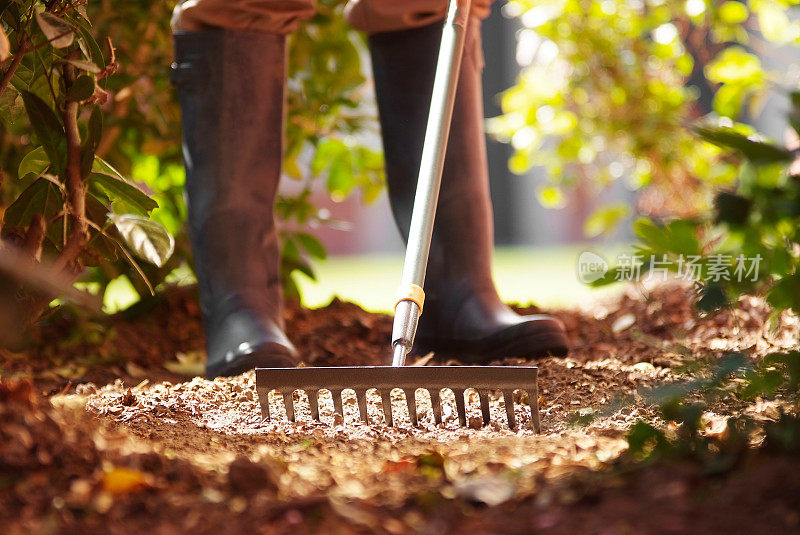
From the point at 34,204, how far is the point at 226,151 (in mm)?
536

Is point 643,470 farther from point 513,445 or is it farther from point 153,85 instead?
point 153,85

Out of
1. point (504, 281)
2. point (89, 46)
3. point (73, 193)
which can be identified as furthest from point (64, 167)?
point (504, 281)

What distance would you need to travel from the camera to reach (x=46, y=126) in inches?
39.3

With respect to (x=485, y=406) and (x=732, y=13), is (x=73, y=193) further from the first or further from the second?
(x=732, y=13)

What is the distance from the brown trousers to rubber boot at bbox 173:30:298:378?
2 centimetres

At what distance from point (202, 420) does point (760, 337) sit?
95 cm

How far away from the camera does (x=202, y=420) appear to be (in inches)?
44.3

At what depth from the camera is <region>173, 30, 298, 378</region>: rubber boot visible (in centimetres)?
153

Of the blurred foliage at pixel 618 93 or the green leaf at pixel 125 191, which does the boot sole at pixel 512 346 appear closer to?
the green leaf at pixel 125 191

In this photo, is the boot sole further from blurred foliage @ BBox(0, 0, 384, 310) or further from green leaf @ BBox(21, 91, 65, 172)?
green leaf @ BBox(21, 91, 65, 172)

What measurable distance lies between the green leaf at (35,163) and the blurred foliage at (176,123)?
59 cm

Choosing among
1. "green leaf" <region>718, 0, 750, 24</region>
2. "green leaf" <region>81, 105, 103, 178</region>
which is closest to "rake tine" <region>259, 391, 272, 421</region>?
"green leaf" <region>81, 105, 103, 178</region>

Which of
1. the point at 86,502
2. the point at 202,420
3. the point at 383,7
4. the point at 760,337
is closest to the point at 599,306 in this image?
the point at 760,337

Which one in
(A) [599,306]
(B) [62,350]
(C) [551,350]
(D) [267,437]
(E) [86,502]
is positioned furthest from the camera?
(A) [599,306]
